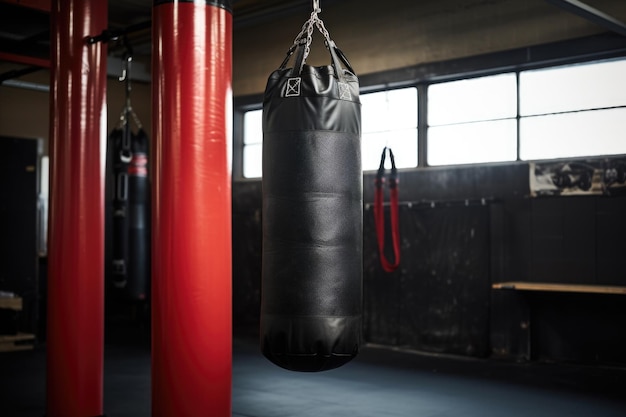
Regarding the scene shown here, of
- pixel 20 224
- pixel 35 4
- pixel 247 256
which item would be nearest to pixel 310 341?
pixel 35 4

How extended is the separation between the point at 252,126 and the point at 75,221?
203 inches

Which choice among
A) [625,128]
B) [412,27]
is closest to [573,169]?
[625,128]

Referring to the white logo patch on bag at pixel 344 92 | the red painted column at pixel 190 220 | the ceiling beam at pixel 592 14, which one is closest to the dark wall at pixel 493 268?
the ceiling beam at pixel 592 14

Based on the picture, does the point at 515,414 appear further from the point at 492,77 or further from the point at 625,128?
the point at 492,77

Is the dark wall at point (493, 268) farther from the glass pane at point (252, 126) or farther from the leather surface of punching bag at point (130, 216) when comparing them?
the leather surface of punching bag at point (130, 216)

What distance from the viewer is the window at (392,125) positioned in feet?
26.3

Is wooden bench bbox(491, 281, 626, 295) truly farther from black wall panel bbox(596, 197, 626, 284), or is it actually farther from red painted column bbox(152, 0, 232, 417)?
red painted column bbox(152, 0, 232, 417)

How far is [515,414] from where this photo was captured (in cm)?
490

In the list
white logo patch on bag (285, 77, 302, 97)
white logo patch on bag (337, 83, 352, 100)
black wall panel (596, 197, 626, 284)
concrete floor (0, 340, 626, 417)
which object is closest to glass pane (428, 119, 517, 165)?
black wall panel (596, 197, 626, 284)

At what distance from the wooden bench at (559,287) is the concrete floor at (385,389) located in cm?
69

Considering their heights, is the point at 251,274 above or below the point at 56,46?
below

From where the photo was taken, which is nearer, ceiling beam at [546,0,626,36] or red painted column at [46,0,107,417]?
red painted column at [46,0,107,417]

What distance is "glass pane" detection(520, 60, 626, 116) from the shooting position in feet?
21.8

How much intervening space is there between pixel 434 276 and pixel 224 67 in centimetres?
438
